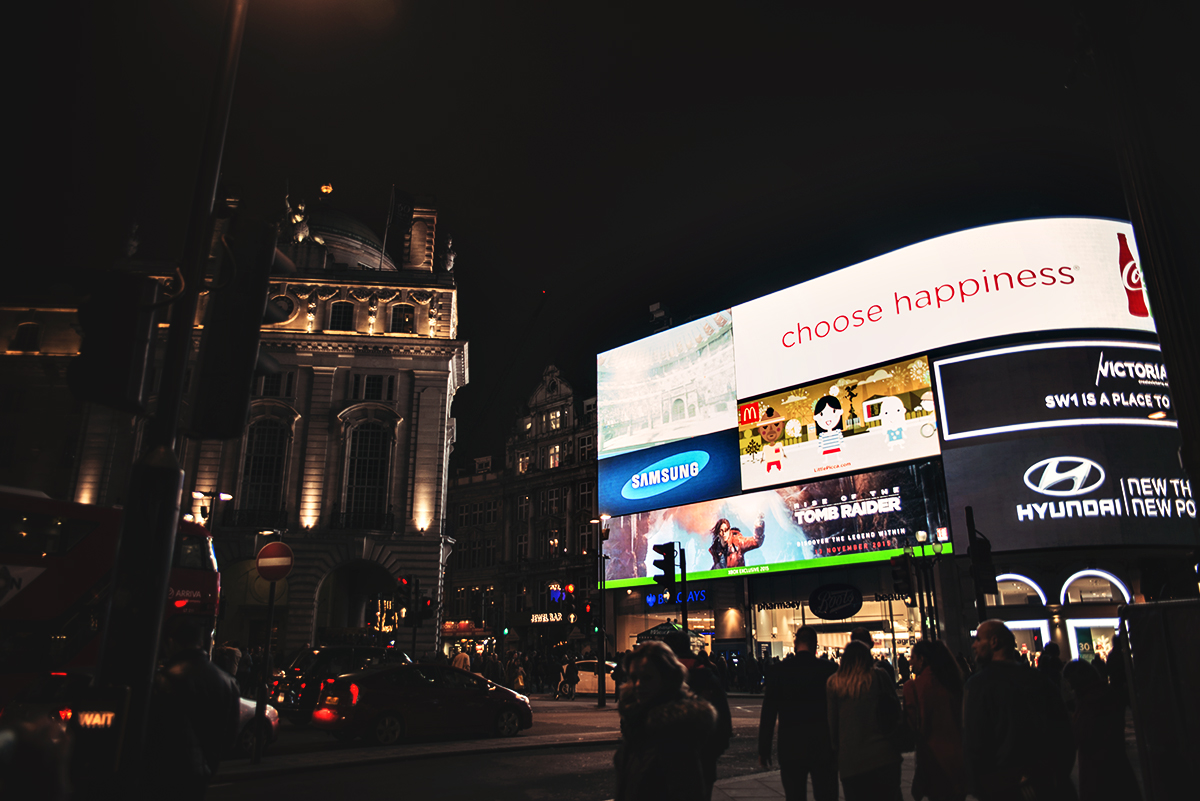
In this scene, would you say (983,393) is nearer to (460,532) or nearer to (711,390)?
(711,390)

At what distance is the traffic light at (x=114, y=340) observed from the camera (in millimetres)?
3891

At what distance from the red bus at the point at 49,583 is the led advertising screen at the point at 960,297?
32.7 m

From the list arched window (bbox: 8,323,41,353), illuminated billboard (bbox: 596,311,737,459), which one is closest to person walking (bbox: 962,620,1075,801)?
illuminated billboard (bbox: 596,311,737,459)

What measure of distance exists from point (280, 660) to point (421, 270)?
23.6 metres

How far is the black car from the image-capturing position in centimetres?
1727

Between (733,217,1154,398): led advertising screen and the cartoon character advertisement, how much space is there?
933 mm

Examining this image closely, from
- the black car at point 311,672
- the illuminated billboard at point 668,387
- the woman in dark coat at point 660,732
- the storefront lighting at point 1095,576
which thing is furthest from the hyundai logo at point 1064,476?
the woman in dark coat at point 660,732

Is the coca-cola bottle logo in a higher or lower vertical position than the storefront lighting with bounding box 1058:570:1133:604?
higher

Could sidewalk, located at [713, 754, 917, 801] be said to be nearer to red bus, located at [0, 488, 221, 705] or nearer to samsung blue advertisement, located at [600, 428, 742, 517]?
red bus, located at [0, 488, 221, 705]

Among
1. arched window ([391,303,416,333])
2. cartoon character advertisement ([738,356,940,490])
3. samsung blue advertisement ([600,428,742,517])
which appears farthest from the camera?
arched window ([391,303,416,333])

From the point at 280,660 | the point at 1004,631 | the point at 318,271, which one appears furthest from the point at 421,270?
the point at 1004,631

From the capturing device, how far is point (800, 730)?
642 centimetres

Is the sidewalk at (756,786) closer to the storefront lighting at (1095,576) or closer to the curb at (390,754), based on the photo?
the curb at (390,754)

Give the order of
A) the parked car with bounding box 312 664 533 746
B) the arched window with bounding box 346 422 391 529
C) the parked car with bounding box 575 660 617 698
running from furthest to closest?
the arched window with bounding box 346 422 391 529, the parked car with bounding box 575 660 617 698, the parked car with bounding box 312 664 533 746
